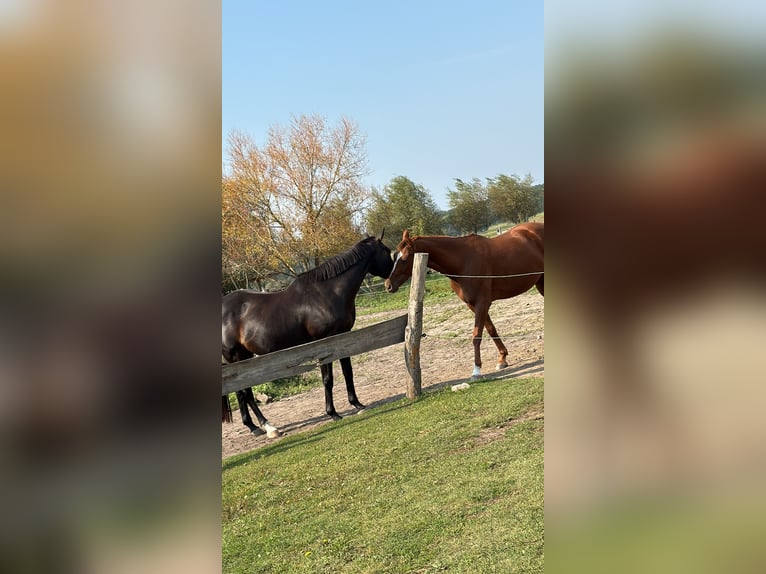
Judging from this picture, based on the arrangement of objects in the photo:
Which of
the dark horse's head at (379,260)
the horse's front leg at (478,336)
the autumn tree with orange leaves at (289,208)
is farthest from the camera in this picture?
the autumn tree with orange leaves at (289,208)

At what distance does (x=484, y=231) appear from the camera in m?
31.8

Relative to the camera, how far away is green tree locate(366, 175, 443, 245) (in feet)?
94.9

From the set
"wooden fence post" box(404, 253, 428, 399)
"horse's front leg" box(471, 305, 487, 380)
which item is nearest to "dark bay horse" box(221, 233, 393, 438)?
"wooden fence post" box(404, 253, 428, 399)

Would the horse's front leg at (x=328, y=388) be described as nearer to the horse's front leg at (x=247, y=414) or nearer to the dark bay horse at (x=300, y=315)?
the dark bay horse at (x=300, y=315)

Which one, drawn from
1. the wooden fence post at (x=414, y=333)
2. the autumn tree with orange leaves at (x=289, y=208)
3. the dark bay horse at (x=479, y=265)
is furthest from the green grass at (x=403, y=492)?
the autumn tree with orange leaves at (x=289, y=208)

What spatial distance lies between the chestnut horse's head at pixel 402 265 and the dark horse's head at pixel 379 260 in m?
0.18

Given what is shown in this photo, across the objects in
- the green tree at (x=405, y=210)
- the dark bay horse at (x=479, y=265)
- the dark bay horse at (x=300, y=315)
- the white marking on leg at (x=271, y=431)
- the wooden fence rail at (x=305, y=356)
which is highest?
the green tree at (x=405, y=210)

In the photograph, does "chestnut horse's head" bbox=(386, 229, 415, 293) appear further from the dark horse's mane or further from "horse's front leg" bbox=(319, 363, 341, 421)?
"horse's front leg" bbox=(319, 363, 341, 421)

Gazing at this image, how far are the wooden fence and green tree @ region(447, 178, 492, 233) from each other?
25154 millimetres

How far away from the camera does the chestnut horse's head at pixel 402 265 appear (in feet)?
24.5
